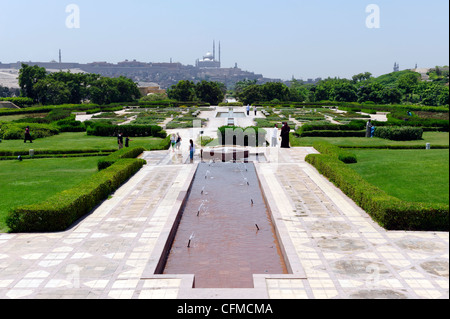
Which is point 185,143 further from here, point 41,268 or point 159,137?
point 41,268

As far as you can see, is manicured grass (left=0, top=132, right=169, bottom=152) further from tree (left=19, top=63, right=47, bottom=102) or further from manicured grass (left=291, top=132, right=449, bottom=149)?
tree (left=19, top=63, right=47, bottom=102)

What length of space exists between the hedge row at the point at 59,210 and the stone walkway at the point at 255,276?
278 mm

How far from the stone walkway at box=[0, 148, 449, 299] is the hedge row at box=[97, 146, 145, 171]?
427 cm

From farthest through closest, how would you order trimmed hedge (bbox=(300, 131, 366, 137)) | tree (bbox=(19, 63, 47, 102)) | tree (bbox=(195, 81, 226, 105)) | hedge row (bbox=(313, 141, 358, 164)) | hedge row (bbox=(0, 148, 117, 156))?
tree (bbox=(195, 81, 226, 105)) < tree (bbox=(19, 63, 47, 102)) < trimmed hedge (bbox=(300, 131, 366, 137)) < hedge row (bbox=(0, 148, 117, 156)) < hedge row (bbox=(313, 141, 358, 164))

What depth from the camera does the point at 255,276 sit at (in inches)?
270

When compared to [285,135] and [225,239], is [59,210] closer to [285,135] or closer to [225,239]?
[225,239]

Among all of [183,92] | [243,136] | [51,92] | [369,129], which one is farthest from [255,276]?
[183,92]

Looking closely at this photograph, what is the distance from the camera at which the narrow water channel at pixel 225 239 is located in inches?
303

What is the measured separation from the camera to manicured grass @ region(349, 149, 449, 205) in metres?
11.4

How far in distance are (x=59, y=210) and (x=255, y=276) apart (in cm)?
519

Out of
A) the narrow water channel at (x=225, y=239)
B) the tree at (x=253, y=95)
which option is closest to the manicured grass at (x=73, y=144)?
the narrow water channel at (x=225, y=239)

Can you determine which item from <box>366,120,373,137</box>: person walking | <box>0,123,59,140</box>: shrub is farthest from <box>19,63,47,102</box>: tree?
<box>366,120,373,137</box>: person walking

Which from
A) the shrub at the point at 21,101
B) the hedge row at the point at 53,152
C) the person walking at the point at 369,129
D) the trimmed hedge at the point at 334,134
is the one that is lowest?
the hedge row at the point at 53,152

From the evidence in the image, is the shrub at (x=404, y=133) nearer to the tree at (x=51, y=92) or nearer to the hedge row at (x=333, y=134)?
the hedge row at (x=333, y=134)
